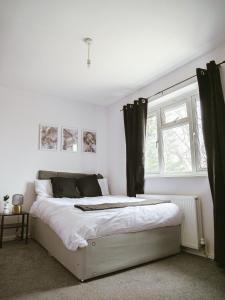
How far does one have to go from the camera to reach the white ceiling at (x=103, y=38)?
205 cm

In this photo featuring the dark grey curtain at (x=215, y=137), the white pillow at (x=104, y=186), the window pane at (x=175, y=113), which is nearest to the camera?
the dark grey curtain at (x=215, y=137)

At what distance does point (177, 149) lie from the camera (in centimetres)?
328

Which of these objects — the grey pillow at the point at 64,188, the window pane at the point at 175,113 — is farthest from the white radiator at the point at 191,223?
the grey pillow at the point at 64,188

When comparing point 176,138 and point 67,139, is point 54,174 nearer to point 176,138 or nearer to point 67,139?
point 67,139

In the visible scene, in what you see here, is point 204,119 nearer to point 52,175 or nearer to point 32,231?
point 52,175

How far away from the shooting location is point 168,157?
3.42 m

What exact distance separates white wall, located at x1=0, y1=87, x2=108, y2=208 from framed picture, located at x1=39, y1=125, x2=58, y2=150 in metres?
0.08

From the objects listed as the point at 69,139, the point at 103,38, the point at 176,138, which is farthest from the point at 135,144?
the point at 103,38

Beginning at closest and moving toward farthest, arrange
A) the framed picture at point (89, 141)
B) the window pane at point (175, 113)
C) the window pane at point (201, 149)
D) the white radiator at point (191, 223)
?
the white radiator at point (191, 223)
the window pane at point (201, 149)
the window pane at point (175, 113)
the framed picture at point (89, 141)

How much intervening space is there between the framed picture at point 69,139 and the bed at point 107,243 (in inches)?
60.7

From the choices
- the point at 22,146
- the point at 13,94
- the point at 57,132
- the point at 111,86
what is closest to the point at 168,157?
the point at 111,86

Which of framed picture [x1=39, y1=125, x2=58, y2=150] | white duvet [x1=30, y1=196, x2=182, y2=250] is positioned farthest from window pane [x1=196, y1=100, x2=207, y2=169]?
framed picture [x1=39, y1=125, x2=58, y2=150]

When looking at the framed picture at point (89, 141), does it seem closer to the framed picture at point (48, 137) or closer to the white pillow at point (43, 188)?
the framed picture at point (48, 137)

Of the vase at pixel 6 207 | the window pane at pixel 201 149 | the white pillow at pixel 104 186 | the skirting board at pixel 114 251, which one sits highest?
the window pane at pixel 201 149
